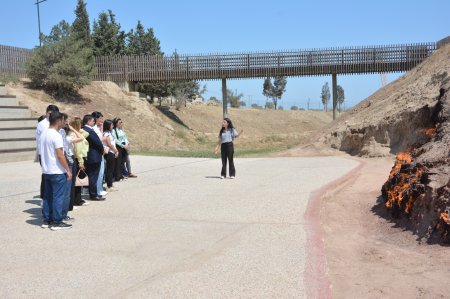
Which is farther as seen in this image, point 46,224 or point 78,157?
point 78,157

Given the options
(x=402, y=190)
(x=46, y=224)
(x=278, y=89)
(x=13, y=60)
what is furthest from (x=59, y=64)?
(x=278, y=89)

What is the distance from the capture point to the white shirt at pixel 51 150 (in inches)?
263

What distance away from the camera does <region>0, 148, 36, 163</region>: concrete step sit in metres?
17.5

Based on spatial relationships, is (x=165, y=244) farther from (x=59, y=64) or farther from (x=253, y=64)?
(x=253, y=64)

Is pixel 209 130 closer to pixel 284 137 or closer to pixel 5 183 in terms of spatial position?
pixel 284 137

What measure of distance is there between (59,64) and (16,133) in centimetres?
796

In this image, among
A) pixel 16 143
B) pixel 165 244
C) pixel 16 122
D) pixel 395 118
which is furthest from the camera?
pixel 16 122

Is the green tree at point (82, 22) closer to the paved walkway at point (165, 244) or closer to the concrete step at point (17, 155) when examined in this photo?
the concrete step at point (17, 155)

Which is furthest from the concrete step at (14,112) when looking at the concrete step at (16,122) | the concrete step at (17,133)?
the concrete step at (17,133)

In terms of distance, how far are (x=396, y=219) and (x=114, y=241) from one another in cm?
390

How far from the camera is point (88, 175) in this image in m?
8.94

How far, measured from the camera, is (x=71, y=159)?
313 inches

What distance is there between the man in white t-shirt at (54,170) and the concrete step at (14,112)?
14.6 meters

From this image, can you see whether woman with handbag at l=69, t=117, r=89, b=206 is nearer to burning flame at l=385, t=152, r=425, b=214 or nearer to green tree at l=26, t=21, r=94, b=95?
burning flame at l=385, t=152, r=425, b=214
